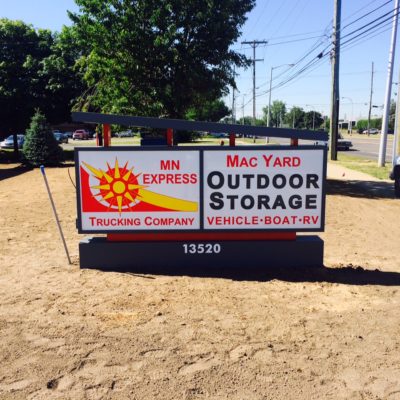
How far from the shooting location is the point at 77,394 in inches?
133

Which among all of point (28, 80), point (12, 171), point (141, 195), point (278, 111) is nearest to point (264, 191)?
point (141, 195)

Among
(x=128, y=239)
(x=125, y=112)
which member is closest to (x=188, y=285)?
(x=128, y=239)

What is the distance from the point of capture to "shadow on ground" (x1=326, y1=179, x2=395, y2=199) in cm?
1383

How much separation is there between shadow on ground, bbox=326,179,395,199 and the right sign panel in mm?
8071

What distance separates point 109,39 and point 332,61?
15.8 metres

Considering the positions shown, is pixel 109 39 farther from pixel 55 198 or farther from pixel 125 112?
pixel 55 198

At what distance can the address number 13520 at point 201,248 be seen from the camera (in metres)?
6.27

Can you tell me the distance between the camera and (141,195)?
622 cm

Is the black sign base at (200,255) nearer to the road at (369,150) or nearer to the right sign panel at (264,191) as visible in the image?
the right sign panel at (264,191)

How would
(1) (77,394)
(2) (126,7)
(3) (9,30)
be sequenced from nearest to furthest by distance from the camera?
(1) (77,394), (2) (126,7), (3) (9,30)

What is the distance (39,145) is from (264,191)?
18086mm

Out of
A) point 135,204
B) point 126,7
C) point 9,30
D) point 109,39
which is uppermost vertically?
point 9,30

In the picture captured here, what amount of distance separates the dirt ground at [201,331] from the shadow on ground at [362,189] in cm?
691

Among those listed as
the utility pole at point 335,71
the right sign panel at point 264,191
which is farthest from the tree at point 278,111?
the right sign panel at point 264,191
